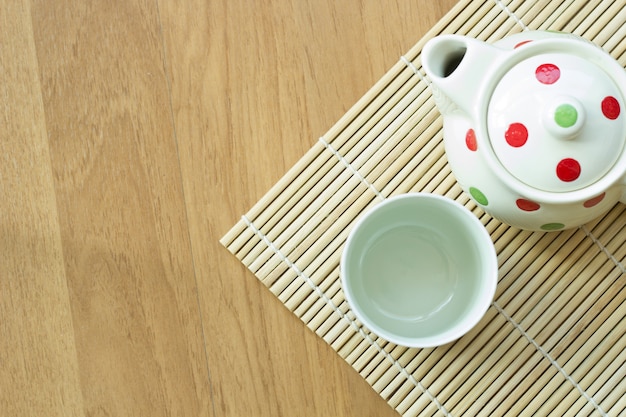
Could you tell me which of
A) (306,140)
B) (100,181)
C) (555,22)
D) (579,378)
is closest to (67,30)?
(100,181)

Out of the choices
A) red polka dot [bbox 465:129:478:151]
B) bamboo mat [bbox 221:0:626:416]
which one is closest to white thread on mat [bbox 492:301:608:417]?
bamboo mat [bbox 221:0:626:416]

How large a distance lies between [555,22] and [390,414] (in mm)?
423

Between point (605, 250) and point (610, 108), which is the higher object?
point (610, 108)

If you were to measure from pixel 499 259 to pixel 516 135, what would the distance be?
0.69 feet

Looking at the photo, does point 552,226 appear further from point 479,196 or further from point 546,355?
point 546,355

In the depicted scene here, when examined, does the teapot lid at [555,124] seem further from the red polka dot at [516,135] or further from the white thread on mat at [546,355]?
the white thread on mat at [546,355]

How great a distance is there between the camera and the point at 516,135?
1.75ft

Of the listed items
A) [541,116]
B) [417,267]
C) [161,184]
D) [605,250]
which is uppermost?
[541,116]

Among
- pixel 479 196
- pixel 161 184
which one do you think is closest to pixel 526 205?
pixel 479 196

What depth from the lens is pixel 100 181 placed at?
2.49ft

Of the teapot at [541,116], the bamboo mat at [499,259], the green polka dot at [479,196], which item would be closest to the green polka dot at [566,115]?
the teapot at [541,116]

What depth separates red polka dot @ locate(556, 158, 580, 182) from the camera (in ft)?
1.73

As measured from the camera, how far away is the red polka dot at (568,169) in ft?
1.73

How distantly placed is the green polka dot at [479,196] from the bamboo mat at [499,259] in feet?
0.33
